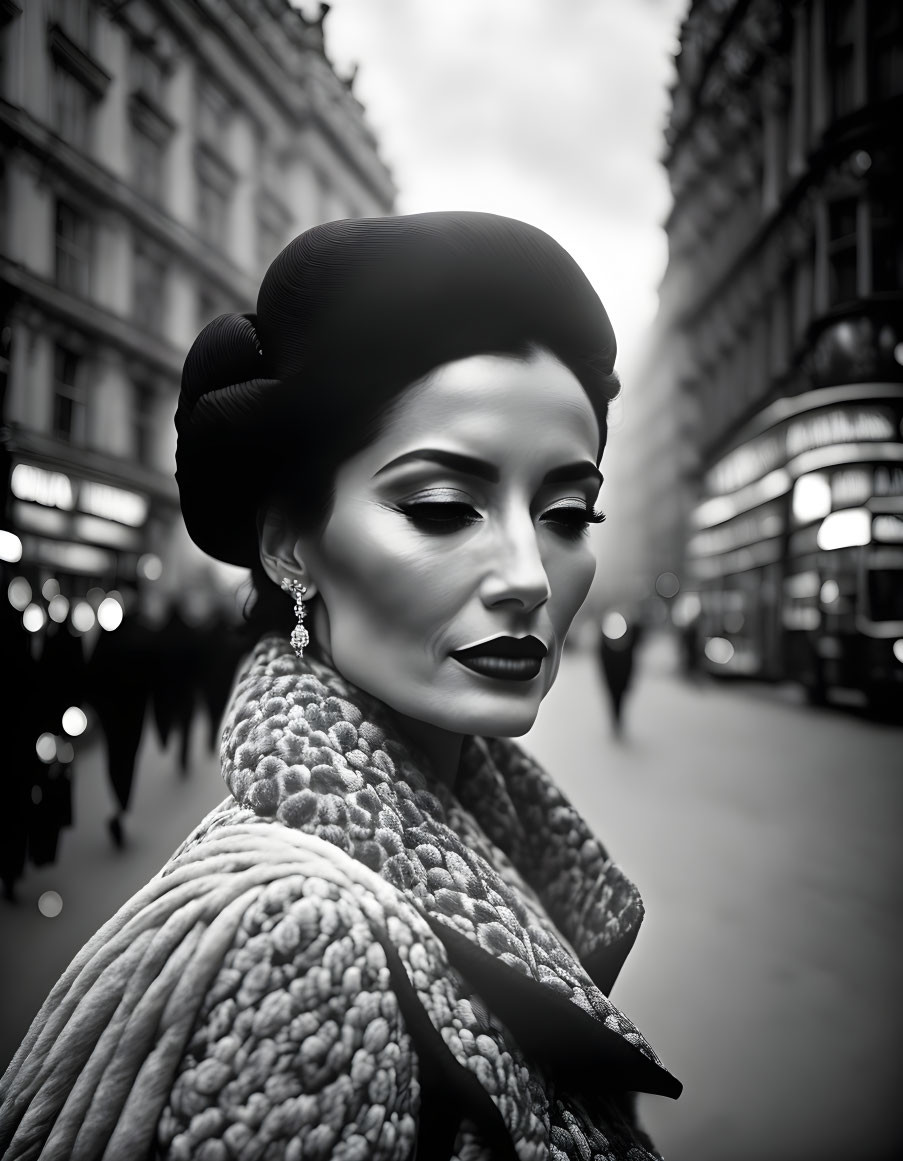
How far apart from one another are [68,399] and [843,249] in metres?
1.62

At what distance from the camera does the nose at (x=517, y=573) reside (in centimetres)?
80

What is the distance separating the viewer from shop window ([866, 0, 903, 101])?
157cm

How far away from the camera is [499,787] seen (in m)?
1.16

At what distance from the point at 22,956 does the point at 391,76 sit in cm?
148

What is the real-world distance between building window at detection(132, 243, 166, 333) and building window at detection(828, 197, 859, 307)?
1.40 metres

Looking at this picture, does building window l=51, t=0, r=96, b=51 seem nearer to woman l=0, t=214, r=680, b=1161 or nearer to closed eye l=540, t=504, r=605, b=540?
woman l=0, t=214, r=680, b=1161

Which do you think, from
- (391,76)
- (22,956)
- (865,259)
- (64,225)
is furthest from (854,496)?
(22,956)

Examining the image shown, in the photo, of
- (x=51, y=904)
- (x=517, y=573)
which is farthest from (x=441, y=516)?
(x=51, y=904)

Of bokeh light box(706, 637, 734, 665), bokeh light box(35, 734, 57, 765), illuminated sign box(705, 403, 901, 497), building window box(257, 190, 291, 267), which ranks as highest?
building window box(257, 190, 291, 267)

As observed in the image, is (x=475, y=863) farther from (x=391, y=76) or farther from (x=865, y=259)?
(x=865, y=259)

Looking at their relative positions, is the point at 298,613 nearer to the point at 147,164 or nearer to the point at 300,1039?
the point at 300,1039

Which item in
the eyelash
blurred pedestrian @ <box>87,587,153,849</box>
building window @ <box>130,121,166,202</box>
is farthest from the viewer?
blurred pedestrian @ <box>87,587,153,849</box>

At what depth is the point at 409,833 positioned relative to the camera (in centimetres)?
78

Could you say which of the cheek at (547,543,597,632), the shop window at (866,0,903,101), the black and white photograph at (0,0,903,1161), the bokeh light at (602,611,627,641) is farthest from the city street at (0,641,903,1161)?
the bokeh light at (602,611,627,641)
